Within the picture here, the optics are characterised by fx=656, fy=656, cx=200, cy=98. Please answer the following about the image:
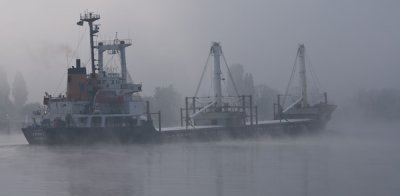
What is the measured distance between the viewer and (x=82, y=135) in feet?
114

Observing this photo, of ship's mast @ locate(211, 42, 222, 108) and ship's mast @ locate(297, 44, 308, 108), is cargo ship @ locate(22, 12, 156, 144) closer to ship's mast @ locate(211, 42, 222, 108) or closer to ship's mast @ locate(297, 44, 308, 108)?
ship's mast @ locate(211, 42, 222, 108)

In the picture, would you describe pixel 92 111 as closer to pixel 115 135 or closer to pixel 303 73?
pixel 115 135

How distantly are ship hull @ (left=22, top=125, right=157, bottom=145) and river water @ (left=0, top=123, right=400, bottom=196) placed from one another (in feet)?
7.12

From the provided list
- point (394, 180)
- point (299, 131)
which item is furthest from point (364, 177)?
point (299, 131)

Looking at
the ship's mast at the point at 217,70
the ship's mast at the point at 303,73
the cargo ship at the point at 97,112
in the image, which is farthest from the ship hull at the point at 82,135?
the ship's mast at the point at 303,73

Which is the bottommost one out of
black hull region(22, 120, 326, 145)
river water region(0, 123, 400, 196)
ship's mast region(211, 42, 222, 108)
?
river water region(0, 123, 400, 196)

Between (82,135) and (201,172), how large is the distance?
13.9m

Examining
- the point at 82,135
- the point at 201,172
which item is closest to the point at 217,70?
the point at 82,135

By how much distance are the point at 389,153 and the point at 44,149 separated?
16.8 metres

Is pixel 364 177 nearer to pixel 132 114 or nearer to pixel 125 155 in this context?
pixel 125 155

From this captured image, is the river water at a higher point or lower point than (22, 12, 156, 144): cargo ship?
lower

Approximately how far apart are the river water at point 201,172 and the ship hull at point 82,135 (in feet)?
7.12

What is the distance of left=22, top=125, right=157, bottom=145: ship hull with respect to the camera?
34656 mm

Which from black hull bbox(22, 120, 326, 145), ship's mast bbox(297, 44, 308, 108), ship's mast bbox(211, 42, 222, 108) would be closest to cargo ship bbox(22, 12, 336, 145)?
black hull bbox(22, 120, 326, 145)
